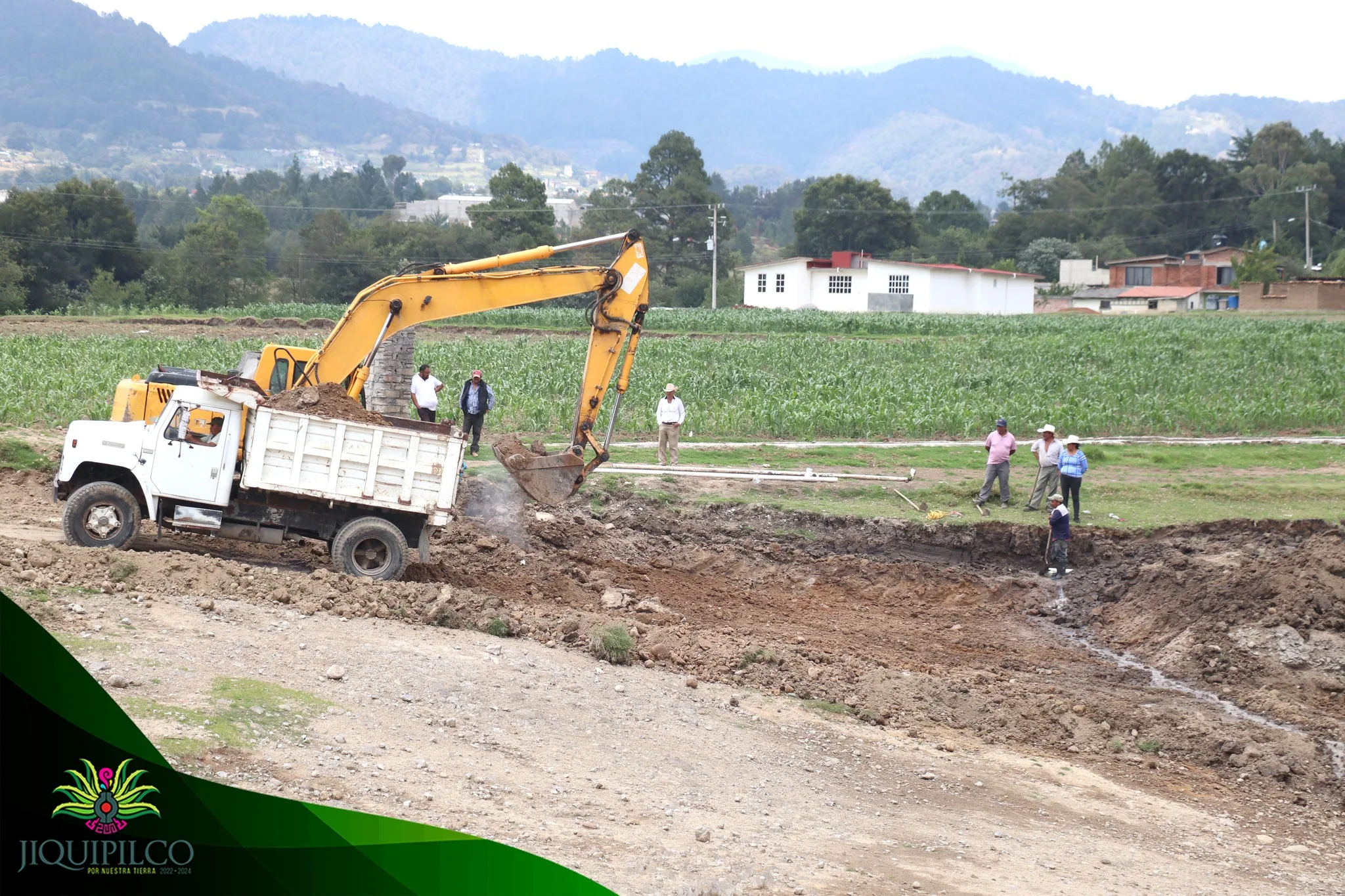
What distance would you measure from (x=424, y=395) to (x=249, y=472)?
783 centimetres

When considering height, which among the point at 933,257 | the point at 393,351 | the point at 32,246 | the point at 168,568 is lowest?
the point at 168,568

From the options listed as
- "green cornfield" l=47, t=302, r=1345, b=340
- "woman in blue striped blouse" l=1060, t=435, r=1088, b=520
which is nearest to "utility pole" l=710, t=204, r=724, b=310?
"green cornfield" l=47, t=302, r=1345, b=340

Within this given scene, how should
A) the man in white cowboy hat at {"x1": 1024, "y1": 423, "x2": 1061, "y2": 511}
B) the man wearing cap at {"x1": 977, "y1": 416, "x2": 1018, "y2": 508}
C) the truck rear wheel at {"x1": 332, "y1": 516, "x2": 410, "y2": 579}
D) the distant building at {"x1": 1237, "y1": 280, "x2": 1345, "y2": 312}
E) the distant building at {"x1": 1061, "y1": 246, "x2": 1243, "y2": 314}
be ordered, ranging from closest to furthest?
the truck rear wheel at {"x1": 332, "y1": 516, "x2": 410, "y2": 579} → the man in white cowboy hat at {"x1": 1024, "y1": 423, "x2": 1061, "y2": 511} → the man wearing cap at {"x1": 977, "y1": 416, "x2": 1018, "y2": 508} → the distant building at {"x1": 1237, "y1": 280, "x2": 1345, "y2": 312} → the distant building at {"x1": 1061, "y1": 246, "x2": 1243, "y2": 314}

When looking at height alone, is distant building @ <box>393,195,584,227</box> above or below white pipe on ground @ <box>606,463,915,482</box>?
above

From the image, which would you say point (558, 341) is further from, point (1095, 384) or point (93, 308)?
point (93, 308)

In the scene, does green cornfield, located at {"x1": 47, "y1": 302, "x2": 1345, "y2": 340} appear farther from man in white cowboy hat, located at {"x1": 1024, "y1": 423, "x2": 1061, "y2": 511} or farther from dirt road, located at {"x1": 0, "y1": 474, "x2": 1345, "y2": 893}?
Result: dirt road, located at {"x1": 0, "y1": 474, "x2": 1345, "y2": 893}

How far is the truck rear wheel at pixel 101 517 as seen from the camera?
48.6 ft

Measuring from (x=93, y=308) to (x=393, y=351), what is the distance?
45079mm

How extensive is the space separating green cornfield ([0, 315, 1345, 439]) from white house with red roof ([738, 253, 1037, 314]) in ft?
92.5

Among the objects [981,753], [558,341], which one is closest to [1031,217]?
[558,341]

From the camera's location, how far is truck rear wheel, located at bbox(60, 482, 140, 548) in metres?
14.8

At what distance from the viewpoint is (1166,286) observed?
9006 cm

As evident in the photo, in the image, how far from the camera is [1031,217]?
113 m

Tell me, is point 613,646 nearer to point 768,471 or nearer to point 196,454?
point 196,454
